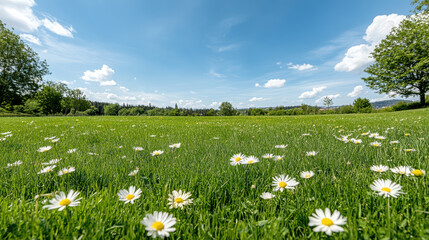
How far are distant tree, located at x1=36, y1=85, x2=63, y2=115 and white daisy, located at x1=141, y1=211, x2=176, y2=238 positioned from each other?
255 feet

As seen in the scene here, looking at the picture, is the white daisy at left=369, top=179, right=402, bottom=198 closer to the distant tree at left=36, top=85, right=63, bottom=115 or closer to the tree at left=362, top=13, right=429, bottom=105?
the tree at left=362, top=13, right=429, bottom=105

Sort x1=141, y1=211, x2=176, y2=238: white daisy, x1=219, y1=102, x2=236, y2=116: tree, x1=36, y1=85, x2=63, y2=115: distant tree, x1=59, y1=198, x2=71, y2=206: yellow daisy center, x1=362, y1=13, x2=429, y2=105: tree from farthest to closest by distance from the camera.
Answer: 1. x1=219, y1=102, x2=236, y2=116: tree
2. x1=36, y1=85, x2=63, y2=115: distant tree
3. x1=362, y1=13, x2=429, y2=105: tree
4. x1=59, y1=198, x2=71, y2=206: yellow daisy center
5. x1=141, y1=211, x2=176, y2=238: white daisy

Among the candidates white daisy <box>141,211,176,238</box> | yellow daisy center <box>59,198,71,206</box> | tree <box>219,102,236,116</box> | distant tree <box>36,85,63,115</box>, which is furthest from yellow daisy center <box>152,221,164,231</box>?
tree <box>219,102,236,116</box>

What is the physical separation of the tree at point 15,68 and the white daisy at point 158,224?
48.4 m

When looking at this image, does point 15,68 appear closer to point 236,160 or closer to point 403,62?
point 236,160

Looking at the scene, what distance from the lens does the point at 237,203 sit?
124 cm

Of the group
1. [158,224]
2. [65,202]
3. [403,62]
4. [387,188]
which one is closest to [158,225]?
[158,224]

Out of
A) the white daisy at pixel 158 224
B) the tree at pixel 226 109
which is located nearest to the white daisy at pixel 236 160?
the white daisy at pixel 158 224

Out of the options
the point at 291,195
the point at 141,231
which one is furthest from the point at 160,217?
the point at 291,195

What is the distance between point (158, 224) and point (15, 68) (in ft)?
165

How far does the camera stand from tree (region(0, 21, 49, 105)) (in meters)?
32.0

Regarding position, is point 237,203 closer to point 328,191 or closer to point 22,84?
point 328,191

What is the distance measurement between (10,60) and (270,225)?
Result: 5041 cm

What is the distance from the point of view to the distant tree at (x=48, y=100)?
2275 inches
